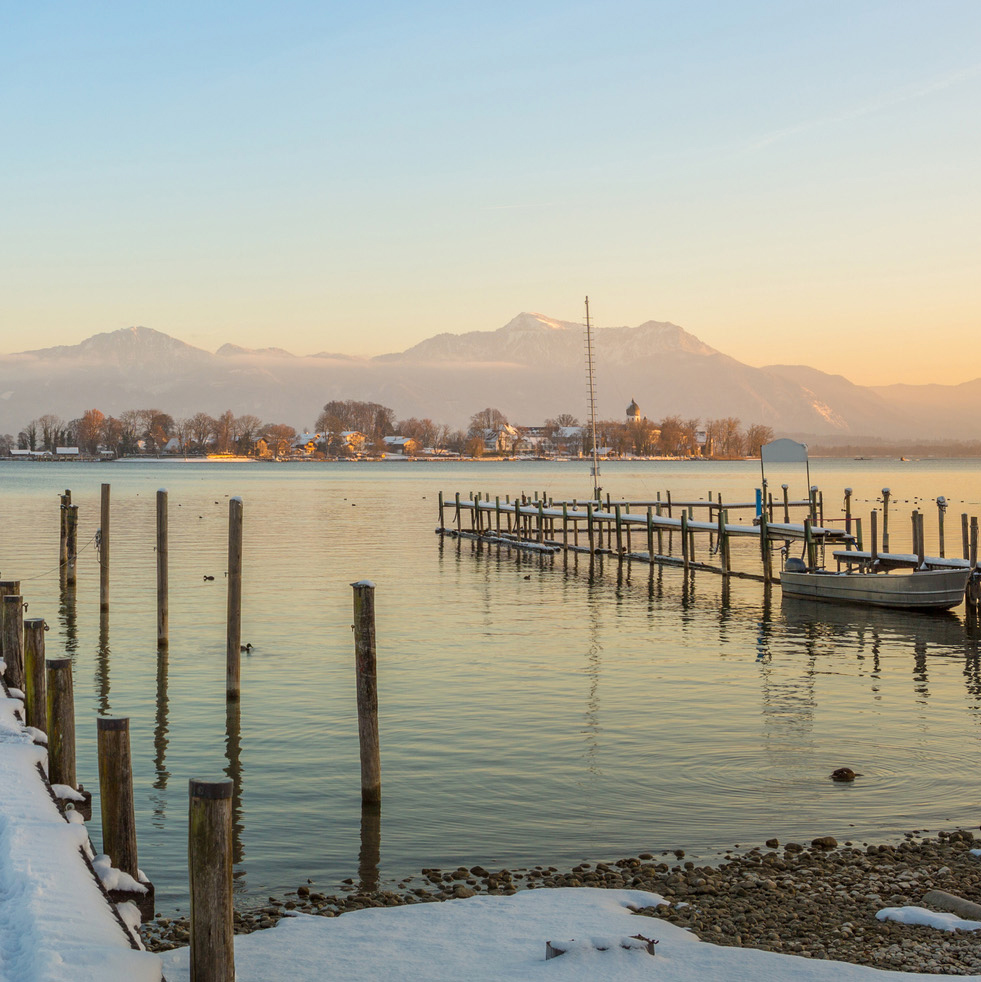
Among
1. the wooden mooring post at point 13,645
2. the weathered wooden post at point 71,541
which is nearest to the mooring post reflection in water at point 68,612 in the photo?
the weathered wooden post at point 71,541

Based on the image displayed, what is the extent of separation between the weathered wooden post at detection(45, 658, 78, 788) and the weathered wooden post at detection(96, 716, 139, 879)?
1603mm

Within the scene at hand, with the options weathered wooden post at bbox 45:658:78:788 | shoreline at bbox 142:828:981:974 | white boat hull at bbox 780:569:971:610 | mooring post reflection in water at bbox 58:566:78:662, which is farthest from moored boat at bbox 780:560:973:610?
weathered wooden post at bbox 45:658:78:788

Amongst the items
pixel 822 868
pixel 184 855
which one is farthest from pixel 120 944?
pixel 822 868

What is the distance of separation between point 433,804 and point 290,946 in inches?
178

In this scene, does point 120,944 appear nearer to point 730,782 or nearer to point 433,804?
point 433,804

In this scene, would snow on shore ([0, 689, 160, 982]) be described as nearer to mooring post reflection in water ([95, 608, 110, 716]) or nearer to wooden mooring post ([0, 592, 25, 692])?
wooden mooring post ([0, 592, 25, 692])

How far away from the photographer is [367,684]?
38.3 ft

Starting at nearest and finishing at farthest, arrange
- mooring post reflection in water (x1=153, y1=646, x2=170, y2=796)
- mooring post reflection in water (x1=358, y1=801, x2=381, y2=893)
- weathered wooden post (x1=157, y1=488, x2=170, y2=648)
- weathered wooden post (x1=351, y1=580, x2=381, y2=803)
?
1. mooring post reflection in water (x1=358, y1=801, x2=381, y2=893)
2. weathered wooden post (x1=351, y1=580, x2=381, y2=803)
3. mooring post reflection in water (x1=153, y1=646, x2=170, y2=796)
4. weathered wooden post (x1=157, y1=488, x2=170, y2=648)

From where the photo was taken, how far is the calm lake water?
1141cm

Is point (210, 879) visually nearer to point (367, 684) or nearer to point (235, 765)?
point (367, 684)

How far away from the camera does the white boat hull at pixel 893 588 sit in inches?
1087

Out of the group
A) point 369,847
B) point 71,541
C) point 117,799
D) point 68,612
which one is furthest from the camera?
point 71,541

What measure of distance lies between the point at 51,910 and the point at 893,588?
25698 mm

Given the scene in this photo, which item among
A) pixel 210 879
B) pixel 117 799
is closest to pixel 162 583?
pixel 117 799
